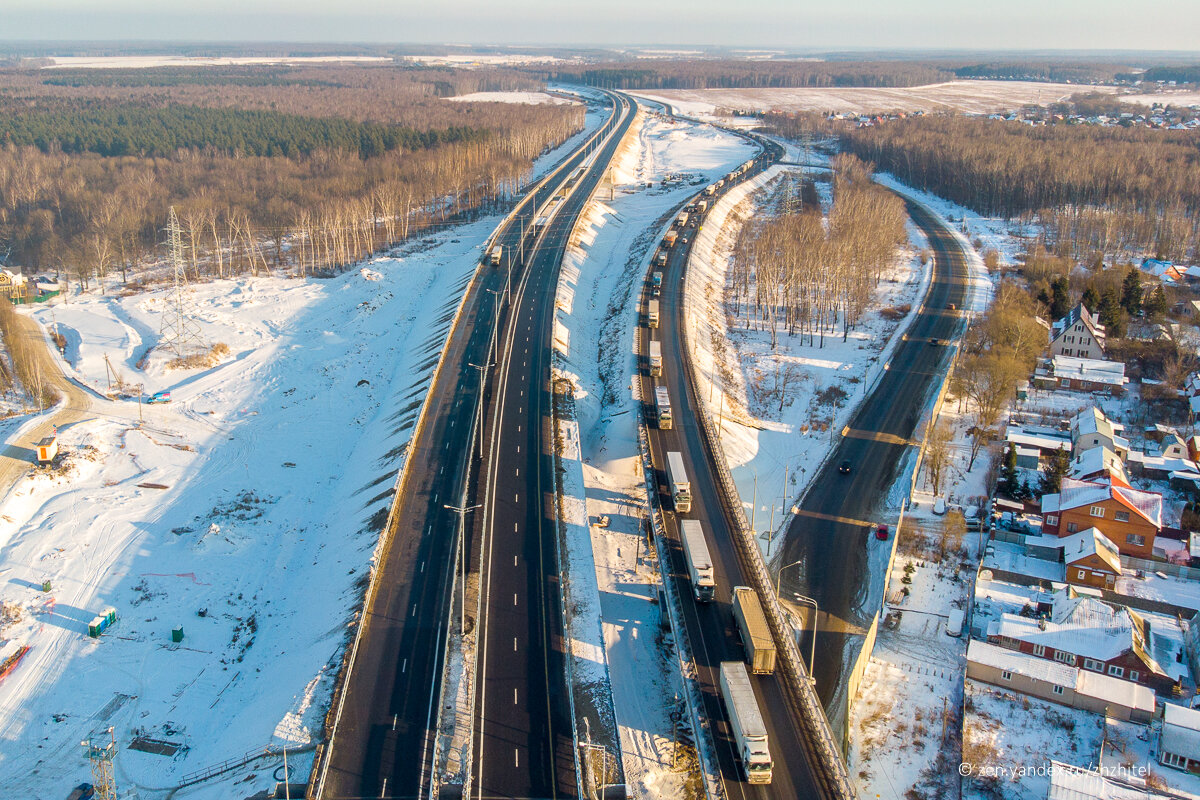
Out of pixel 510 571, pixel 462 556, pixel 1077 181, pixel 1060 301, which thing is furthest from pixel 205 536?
pixel 1077 181

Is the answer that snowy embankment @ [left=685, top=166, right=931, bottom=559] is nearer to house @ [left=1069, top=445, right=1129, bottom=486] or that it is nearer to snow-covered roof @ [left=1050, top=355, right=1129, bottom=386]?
snow-covered roof @ [left=1050, top=355, right=1129, bottom=386]

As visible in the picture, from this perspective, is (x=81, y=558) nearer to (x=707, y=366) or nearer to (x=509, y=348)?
→ (x=509, y=348)

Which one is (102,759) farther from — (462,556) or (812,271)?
(812,271)

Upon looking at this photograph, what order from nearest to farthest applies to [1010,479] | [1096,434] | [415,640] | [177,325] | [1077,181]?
[415,640], [1010,479], [1096,434], [177,325], [1077,181]

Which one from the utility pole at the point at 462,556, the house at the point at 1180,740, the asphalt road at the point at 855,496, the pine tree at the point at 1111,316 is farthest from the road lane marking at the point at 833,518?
the pine tree at the point at 1111,316

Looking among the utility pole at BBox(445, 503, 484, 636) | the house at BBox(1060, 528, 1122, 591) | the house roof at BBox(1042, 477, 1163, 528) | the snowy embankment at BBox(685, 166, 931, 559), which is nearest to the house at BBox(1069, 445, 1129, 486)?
the house roof at BBox(1042, 477, 1163, 528)

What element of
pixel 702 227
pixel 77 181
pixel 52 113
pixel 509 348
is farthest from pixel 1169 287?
pixel 52 113
